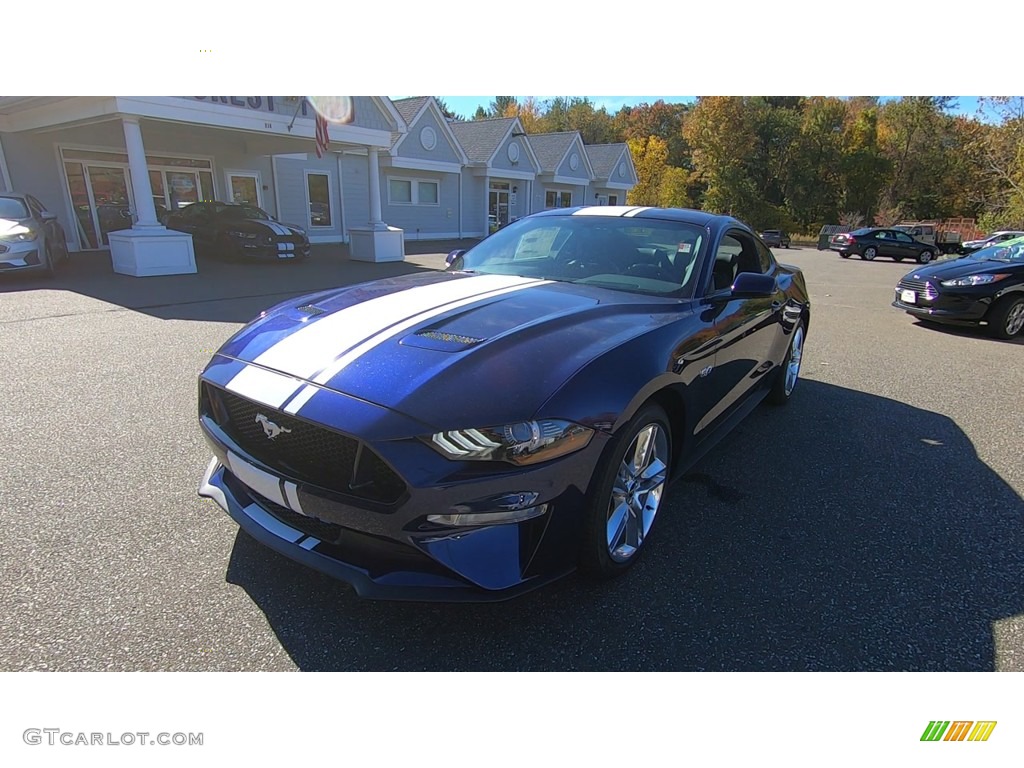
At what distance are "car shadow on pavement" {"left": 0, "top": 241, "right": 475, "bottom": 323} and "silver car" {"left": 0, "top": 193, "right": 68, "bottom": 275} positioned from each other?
34cm

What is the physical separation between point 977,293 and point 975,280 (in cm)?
20

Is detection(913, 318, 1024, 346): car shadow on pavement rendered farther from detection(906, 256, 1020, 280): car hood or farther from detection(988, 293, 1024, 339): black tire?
detection(906, 256, 1020, 280): car hood

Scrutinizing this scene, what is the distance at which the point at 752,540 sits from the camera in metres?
2.80

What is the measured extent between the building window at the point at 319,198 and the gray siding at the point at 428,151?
3280mm

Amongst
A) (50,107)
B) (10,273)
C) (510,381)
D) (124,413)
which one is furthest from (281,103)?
(510,381)

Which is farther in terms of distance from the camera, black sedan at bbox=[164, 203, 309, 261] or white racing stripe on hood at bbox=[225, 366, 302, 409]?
black sedan at bbox=[164, 203, 309, 261]

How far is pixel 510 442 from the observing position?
74.7 inches

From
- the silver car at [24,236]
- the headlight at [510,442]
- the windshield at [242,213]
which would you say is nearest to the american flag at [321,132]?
the windshield at [242,213]

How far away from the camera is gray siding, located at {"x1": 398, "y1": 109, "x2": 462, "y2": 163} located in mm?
21984

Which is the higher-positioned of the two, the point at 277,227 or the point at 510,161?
the point at 510,161

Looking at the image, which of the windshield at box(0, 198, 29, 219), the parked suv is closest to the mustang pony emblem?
the windshield at box(0, 198, 29, 219)

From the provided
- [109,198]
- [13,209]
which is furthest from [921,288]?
[109,198]

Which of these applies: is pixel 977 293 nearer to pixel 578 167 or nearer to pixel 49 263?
pixel 49 263

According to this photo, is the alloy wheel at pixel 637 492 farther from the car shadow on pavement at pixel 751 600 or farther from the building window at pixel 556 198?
the building window at pixel 556 198
